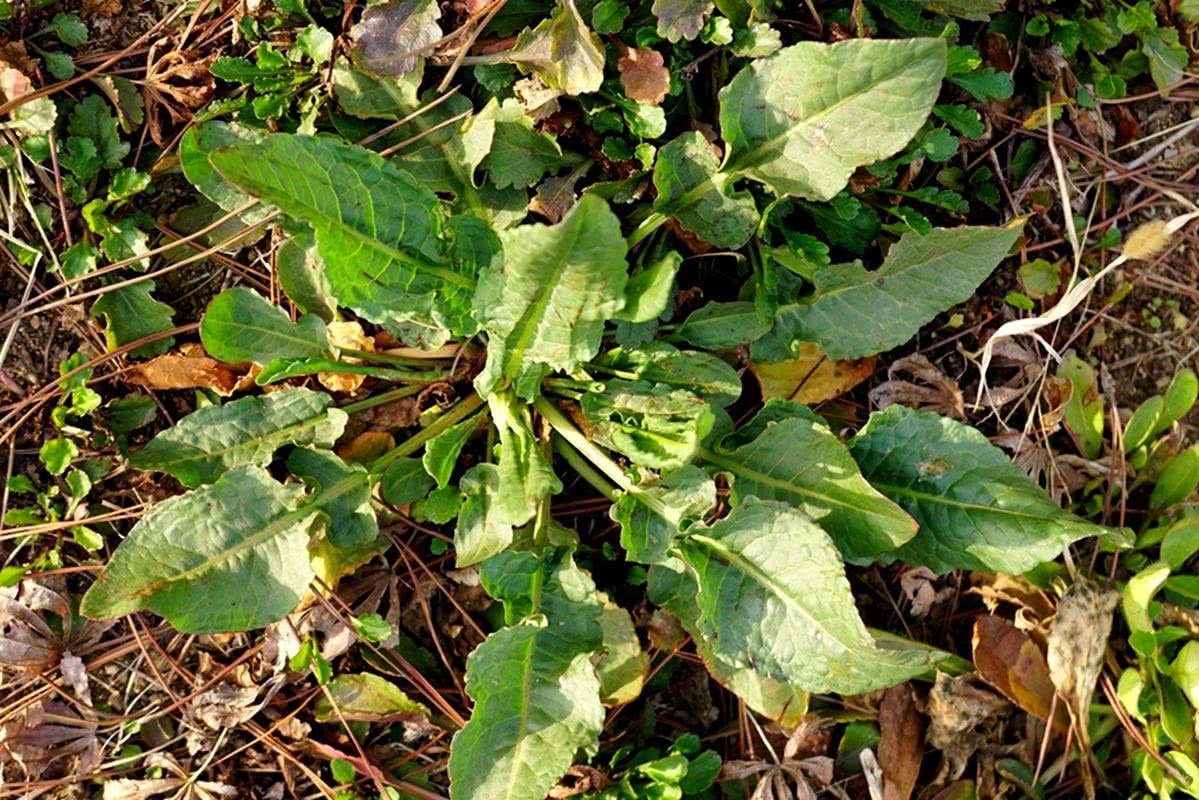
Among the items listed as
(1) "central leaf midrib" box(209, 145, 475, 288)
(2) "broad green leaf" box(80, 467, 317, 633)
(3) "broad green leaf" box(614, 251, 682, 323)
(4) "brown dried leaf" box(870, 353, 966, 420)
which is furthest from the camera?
(4) "brown dried leaf" box(870, 353, 966, 420)

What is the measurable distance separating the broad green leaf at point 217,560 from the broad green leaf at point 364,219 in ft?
1.61

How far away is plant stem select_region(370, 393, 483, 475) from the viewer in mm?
2434

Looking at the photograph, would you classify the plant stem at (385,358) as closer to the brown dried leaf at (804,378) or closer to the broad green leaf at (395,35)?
the broad green leaf at (395,35)

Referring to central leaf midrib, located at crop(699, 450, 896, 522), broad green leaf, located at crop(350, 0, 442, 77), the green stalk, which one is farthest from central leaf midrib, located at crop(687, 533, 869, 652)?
broad green leaf, located at crop(350, 0, 442, 77)

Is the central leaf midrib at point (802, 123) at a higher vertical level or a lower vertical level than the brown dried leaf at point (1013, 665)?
higher

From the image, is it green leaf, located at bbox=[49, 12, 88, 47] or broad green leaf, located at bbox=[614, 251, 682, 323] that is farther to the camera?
green leaf, located at bbox=[49, 12, 88, 47]

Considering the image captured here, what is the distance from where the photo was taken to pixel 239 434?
7.77 ft

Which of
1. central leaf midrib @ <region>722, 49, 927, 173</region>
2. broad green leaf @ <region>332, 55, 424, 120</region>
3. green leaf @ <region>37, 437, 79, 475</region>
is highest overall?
broad green leaf @ <region>332, 55, 424, 120</region>

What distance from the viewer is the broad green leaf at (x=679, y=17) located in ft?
7.71

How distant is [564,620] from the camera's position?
2.30 m

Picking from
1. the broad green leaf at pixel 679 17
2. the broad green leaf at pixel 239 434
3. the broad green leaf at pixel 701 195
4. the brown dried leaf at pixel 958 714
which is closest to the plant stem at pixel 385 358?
the broad green leaf at pixel 239 434

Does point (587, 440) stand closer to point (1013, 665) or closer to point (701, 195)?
point (701, 195)

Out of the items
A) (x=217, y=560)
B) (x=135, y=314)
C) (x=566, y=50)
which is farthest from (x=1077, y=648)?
(x=135, y=314)

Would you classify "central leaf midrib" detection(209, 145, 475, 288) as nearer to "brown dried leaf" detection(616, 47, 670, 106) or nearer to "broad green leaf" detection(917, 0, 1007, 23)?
"brown dried leaf" detection(616, 47, 670, 106)
